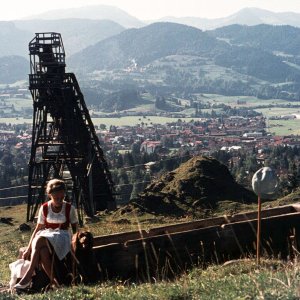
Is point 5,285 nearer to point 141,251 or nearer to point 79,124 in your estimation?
point 141,251

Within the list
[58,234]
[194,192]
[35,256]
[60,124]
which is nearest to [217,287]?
[58,234]

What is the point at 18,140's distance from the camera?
585 feet

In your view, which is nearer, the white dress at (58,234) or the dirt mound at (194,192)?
the white dress at (58,234)

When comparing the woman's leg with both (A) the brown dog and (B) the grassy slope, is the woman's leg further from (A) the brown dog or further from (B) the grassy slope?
(B) the grassy slope

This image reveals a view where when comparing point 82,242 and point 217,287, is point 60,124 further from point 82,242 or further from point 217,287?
point 217,287

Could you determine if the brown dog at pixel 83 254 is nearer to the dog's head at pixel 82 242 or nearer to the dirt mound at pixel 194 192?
the dog's head at pixel 82 242

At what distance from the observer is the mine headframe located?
3241cm

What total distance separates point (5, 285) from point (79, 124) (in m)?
23.3

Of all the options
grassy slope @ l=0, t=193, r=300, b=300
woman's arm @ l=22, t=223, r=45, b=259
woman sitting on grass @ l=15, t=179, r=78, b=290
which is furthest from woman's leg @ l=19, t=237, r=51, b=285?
grassy slope @ l=0, t=193, r=300, b=300

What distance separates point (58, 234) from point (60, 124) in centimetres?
2474

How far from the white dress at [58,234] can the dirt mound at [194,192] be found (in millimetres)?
15127

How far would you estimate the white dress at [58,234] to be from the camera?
9.16 m

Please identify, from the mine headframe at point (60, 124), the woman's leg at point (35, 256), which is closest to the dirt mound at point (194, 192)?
the mine headframe at point (60, 124)

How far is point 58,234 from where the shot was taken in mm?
9242
